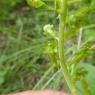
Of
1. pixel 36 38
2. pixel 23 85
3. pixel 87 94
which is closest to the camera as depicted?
pixel 87 94

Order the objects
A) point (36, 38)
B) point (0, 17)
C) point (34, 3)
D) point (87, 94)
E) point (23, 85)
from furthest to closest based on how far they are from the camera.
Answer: point (0, 17)
point (36, 38)
point (23, 85)
point (87, 94)
point (34, 3)

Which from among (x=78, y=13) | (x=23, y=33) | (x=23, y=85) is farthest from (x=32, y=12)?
(x=78, y=13)

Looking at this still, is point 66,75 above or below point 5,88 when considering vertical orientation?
above

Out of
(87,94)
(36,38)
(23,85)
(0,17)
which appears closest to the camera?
(87,94)

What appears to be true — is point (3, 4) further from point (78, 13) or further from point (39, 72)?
point (78, 13)

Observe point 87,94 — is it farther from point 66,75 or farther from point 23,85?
point 23,85

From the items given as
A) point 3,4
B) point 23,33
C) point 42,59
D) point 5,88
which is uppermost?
point 3,4

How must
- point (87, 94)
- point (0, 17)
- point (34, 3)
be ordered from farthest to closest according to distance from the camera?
point (0, 17) < point (87, 94) < point (34, 3)

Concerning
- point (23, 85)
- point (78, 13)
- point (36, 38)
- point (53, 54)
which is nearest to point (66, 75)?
point (53, 54)

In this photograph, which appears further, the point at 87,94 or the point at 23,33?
the point at 23,33
